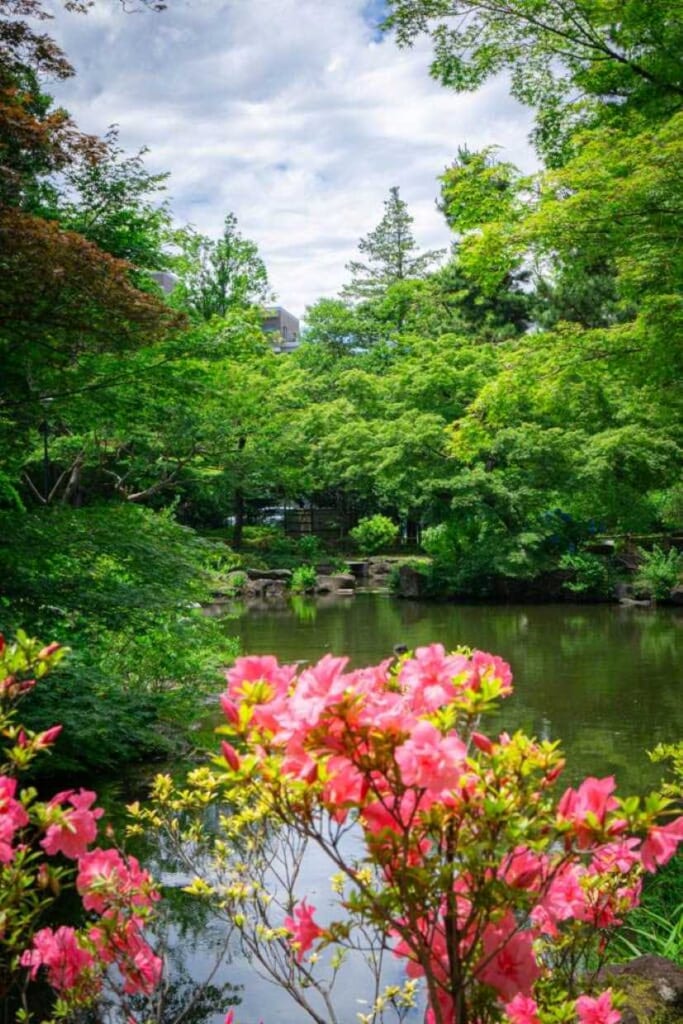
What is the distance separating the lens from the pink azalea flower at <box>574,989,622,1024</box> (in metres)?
1.59

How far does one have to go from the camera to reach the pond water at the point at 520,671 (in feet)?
12.0

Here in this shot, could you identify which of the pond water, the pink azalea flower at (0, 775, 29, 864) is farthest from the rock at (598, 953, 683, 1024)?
the pink azalea flower at (0, 775, 29, 864)

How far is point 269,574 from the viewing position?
21.0 m

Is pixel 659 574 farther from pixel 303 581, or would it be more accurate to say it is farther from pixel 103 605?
pixel 103 605

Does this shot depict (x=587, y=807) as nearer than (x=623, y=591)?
Yes

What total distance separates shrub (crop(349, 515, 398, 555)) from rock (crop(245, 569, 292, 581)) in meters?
3.36

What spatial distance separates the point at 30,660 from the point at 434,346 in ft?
64.4

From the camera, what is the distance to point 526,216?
6680 millimetres

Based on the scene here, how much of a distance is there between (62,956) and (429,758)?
92 centimetres

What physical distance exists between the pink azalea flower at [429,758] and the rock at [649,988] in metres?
1.37

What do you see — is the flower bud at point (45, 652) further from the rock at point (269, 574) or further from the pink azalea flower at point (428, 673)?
the rock at point (269, 574)

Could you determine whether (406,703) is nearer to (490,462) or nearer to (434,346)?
(490,462)

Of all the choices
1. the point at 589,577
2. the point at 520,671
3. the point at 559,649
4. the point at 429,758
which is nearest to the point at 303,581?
the point at 589,577

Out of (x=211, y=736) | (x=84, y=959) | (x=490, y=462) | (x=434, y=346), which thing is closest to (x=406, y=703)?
(x=84, y=959)
